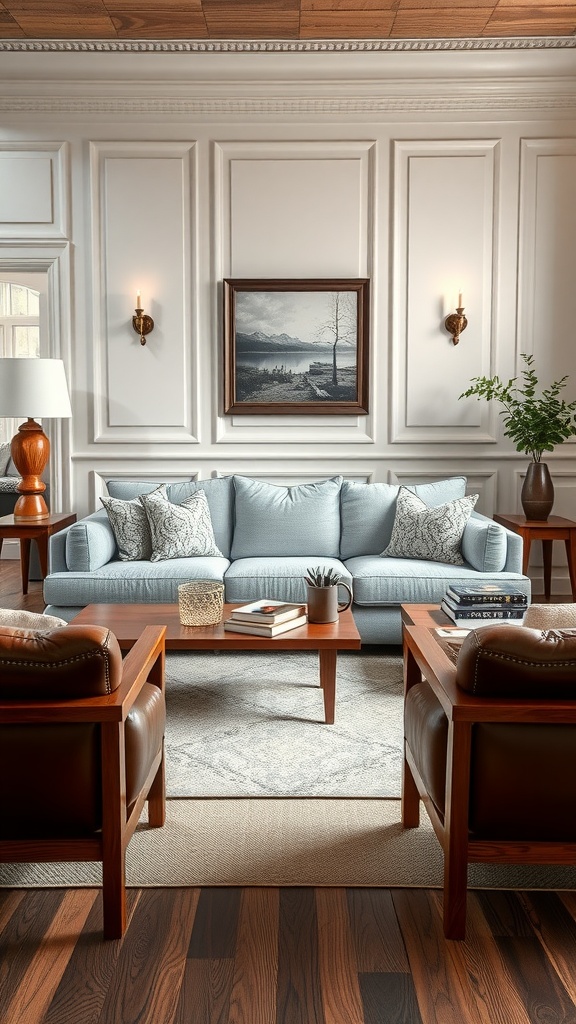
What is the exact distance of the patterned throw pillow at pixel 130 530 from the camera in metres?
4.30

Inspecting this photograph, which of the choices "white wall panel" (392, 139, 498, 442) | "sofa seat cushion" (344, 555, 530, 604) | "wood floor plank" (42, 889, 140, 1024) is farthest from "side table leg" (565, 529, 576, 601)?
"wood floor plank" (42, 889, 140, 1024)

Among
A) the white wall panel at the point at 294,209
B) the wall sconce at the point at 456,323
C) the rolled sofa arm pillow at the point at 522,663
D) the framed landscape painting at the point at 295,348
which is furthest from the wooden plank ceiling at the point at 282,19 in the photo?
the rolled sofa arm pillow at the point at 522,663

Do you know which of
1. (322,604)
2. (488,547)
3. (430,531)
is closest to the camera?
(322,604)

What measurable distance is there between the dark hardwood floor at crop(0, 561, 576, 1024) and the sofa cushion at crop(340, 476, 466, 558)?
8.79 feet

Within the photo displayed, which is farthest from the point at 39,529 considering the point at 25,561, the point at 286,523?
the point at 286,523

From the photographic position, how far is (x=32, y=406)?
4.60 m

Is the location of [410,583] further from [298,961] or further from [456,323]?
[298,961]

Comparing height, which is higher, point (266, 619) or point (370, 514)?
point (370, 514)

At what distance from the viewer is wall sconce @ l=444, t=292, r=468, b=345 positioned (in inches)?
197

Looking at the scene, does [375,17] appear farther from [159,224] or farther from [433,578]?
[433,578]

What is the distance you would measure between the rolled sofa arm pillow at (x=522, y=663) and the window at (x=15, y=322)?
25.9 ft

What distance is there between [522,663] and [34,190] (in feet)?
14.8

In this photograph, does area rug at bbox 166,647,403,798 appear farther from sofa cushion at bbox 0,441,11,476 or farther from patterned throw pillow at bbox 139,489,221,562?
sofa cushion at bbox 0,441,11,476

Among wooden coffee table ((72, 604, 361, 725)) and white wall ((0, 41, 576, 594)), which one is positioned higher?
white wall ((0, 41, 576, 594))
